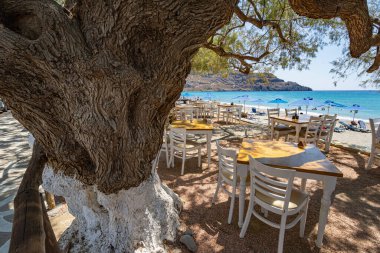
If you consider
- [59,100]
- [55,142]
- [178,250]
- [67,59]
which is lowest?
[178,250]

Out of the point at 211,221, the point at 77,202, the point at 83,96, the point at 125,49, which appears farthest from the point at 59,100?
the point at 211,221

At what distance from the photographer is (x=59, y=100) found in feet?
4.12

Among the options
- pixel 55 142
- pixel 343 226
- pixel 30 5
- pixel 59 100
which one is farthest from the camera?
pixel 343 226

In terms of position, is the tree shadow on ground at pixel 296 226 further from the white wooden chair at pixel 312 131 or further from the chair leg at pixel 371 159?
the white wooden chair at pixel 312 131

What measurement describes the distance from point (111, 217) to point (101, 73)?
1.30m

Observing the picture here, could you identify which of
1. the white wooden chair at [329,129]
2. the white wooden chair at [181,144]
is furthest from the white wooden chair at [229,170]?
the white wooden chair at [329,129]

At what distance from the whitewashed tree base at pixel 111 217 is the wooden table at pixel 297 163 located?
0.98m

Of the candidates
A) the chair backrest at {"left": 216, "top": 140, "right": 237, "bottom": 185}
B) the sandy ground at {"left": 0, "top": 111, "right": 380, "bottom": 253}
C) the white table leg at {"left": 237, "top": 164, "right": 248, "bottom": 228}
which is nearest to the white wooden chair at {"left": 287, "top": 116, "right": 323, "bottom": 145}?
the sandy ground at {"left": 0, "top": 111, "right": 380, "bottom": 253}

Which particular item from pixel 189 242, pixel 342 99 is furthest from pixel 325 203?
pixel 342 99

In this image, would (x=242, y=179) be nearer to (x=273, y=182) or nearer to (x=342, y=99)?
(x=273, y=182)

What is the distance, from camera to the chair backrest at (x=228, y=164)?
231 cm

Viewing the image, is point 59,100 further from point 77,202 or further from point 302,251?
point 302,251

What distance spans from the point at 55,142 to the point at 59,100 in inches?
12.1

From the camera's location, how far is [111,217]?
1814 mm
